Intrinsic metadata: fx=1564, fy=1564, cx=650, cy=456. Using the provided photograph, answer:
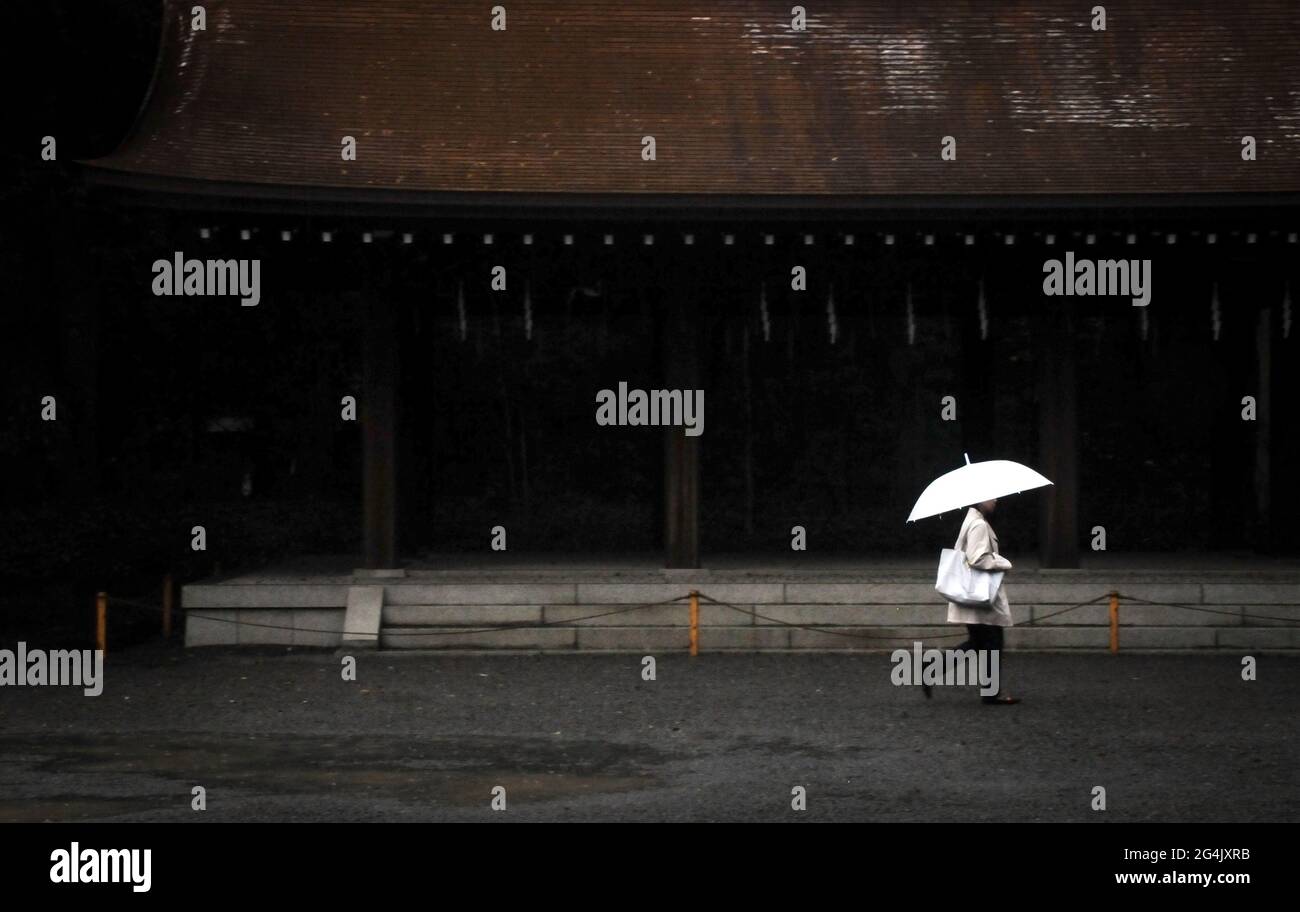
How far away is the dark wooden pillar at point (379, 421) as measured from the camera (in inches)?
601

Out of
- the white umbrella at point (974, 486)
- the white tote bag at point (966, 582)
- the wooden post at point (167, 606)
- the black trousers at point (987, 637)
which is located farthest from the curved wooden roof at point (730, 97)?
the black trousers at point (987, 637)

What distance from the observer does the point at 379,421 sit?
15320mm

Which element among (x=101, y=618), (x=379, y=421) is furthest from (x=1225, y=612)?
(x=101, y=618)

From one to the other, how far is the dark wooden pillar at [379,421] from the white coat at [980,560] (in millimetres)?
6083

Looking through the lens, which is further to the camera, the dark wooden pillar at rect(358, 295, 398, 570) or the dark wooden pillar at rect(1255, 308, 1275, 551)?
the dark wooden pillar at rect(1255, 308, 1275, 551)

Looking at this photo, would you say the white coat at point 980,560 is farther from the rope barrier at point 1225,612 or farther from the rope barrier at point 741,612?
the rope barrier at point 1225,612

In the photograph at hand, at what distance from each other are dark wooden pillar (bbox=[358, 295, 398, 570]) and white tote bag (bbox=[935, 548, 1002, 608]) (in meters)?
6.05

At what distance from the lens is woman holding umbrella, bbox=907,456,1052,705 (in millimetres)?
11266

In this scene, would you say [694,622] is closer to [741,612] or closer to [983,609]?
[741,612]

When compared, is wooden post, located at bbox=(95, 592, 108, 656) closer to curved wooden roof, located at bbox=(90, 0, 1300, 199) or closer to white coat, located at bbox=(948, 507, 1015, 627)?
curved wooden roof, located at bbox=(90, 0, 1300, 199)

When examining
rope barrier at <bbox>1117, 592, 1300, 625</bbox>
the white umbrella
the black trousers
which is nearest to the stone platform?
rope barrier at <bbox>1117, 592, 1300, 625</bbox>

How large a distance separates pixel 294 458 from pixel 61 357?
157 inches

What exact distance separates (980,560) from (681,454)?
4.56 meters
